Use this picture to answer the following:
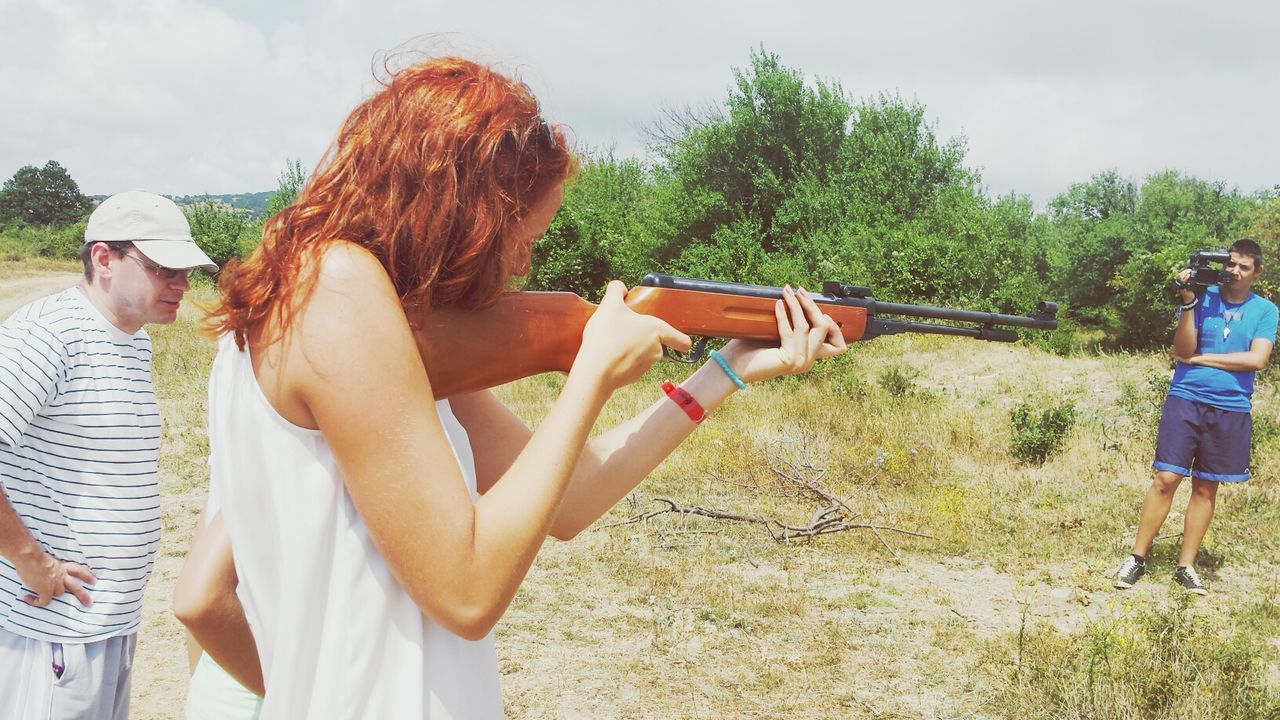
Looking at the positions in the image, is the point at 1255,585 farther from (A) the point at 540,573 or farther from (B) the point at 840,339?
(B) the point at 840,339

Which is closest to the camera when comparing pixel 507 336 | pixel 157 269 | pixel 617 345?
pixel 617 345

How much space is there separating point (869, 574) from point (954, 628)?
3.17 feet

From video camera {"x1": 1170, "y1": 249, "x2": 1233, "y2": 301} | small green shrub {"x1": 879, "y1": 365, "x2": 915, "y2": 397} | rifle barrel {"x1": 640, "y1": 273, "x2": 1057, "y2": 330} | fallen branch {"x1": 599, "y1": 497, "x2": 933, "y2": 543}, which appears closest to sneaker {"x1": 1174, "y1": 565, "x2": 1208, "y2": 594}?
fallen branch {"x1": 599, "y1": 497, "x2": 933, "y2": 543}

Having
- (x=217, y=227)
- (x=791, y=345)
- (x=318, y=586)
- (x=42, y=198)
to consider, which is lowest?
(x=318, y=586)

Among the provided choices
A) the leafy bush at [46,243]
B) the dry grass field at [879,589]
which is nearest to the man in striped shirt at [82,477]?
the dry grass field at [879,589]

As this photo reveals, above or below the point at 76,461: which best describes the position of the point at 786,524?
below

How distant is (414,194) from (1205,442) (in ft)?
20.4

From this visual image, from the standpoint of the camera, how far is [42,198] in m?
60.0

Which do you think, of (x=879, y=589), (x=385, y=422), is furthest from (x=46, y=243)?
(x=385, y=422)

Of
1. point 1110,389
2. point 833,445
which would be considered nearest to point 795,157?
point 1110,389

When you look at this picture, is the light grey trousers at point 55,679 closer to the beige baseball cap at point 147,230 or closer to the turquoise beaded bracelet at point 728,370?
the beige baseball cap at point 147,230

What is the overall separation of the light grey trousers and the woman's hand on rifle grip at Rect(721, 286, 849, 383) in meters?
1.94

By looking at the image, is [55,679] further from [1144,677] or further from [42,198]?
[42,198]

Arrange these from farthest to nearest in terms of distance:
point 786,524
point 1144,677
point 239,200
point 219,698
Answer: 1. point 239,200
2. point 786,524
3. point 1144,677
4. point 219,698
